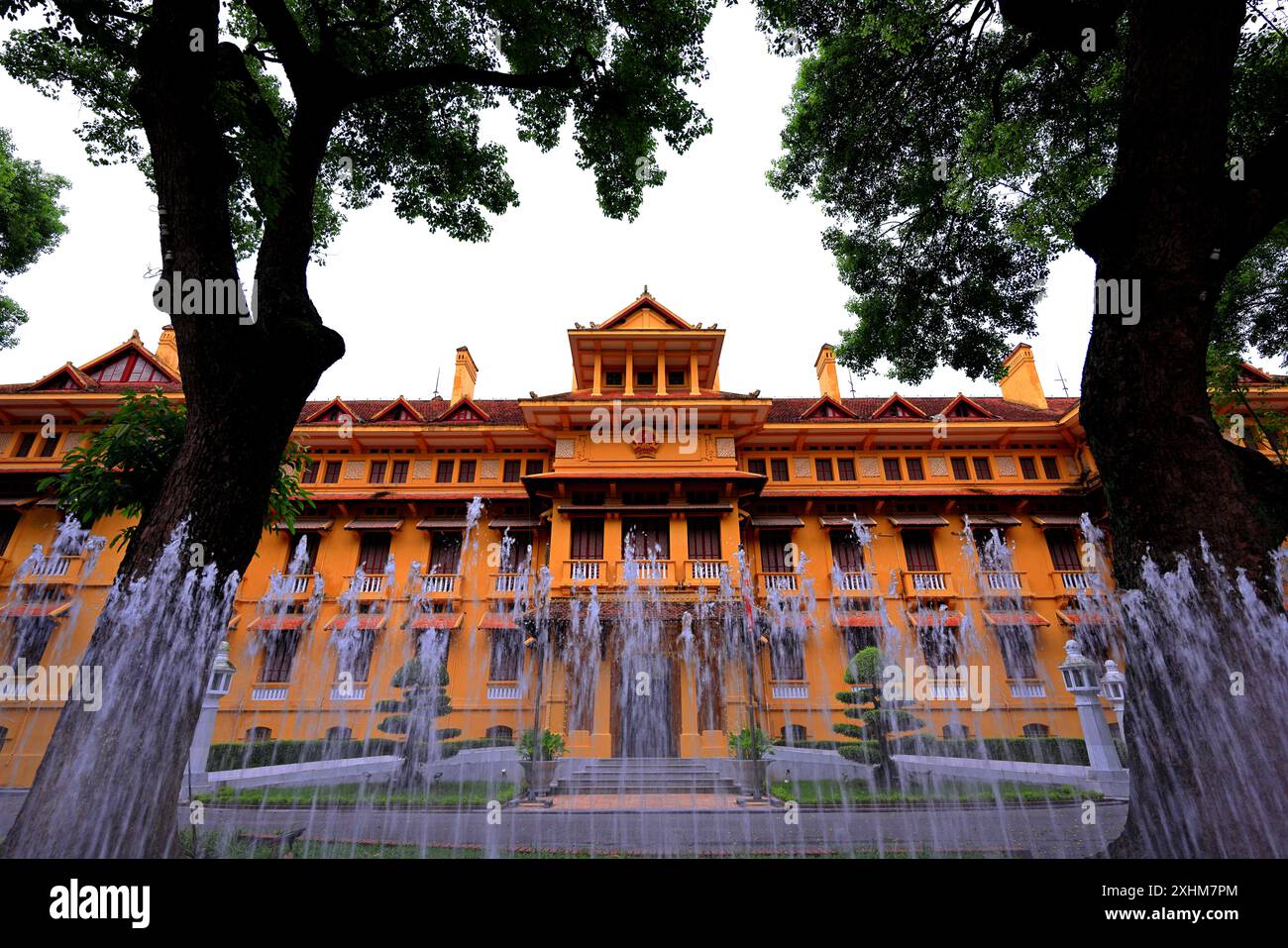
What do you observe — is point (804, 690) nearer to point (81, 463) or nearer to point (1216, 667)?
point (1216, 667)

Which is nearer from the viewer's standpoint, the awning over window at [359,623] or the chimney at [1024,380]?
the awning over window at [359,623]

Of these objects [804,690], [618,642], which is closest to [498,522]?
[618,642]

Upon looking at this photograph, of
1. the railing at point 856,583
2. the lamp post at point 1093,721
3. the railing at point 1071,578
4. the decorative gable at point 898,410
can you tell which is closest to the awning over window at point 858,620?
the railing at point 856,583

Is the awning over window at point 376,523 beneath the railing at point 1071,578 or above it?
above

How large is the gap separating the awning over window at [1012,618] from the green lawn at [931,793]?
24.2ft

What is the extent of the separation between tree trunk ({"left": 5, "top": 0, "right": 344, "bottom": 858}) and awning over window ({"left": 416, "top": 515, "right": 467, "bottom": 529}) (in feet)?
42.5

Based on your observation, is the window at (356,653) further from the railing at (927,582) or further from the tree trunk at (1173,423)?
the tree trunk at (1173,423)

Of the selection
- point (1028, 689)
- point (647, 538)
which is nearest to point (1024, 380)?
point (1028, 689)

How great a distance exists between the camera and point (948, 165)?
9.08 metres

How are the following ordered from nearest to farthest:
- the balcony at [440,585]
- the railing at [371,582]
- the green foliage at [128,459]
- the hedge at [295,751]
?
the green foliage at [128,459] → the hedge at [295,751] → the balcony at [440,585] → the railing at [371,582]

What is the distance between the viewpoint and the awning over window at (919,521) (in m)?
17.8

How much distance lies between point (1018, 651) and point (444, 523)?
16.6 meters

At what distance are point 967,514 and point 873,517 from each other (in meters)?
2.78
